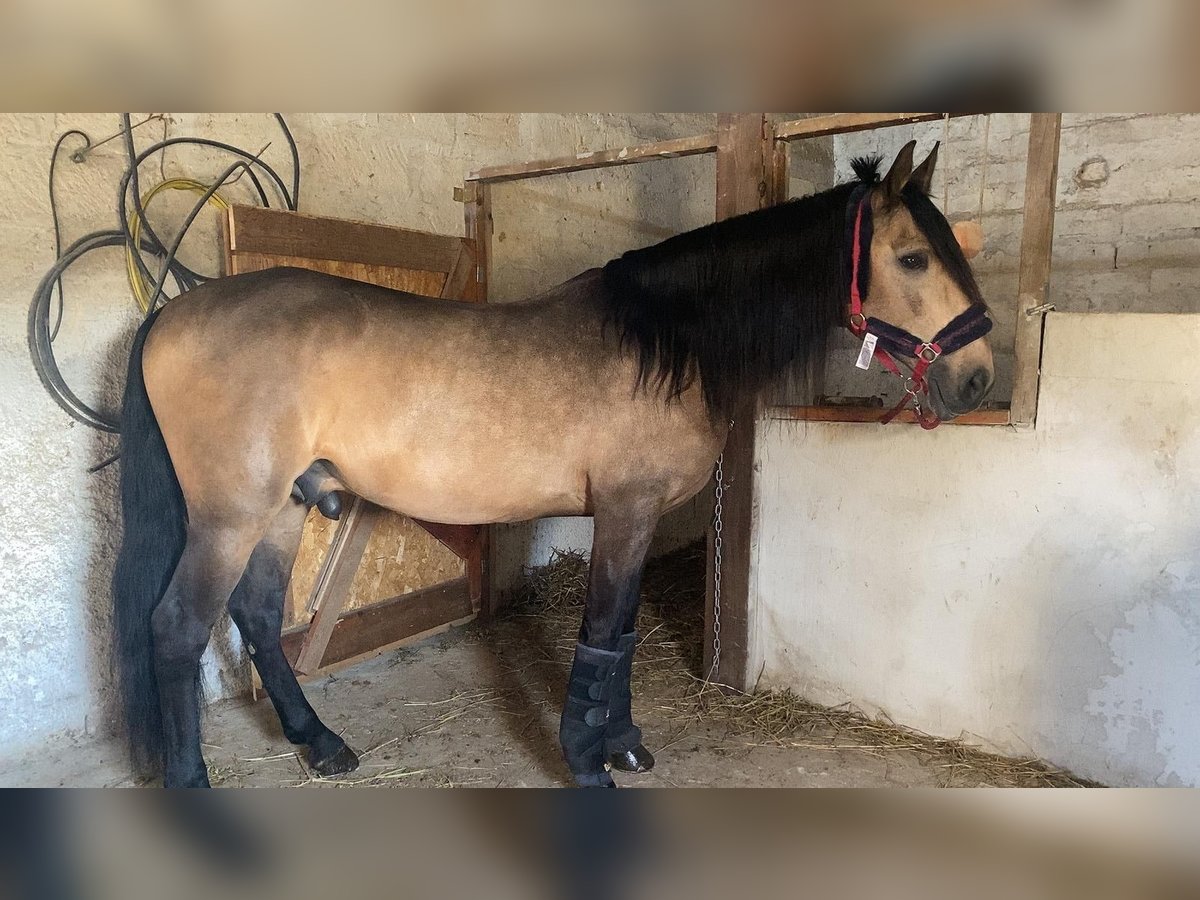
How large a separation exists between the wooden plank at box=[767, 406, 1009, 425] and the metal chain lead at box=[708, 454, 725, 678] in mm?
351

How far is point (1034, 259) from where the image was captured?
6.89 feet

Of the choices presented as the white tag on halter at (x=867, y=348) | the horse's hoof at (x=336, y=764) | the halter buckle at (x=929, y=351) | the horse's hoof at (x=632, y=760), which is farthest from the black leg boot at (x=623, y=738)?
the halter buckle at (x=929, y=351)

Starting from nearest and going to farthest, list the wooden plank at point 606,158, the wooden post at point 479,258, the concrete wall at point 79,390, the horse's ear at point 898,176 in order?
the horse's ear at point 898,176
the concrete wall at point 79,390
the wooden plank at point 606,158
the wooden post at point 479,258

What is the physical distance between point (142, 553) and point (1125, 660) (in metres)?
2.87

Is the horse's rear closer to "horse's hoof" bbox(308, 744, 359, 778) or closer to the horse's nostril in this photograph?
"horse's hoof" bbox(308, 744, 359, 778)

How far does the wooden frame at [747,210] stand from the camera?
2.09m

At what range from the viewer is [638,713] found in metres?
2.71

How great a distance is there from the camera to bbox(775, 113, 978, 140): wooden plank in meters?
2.07

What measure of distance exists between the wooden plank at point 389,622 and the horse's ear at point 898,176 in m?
2.64

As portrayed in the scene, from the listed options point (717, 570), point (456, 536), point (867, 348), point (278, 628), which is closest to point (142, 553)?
point (278, 628)

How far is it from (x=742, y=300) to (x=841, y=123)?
0.74 meters

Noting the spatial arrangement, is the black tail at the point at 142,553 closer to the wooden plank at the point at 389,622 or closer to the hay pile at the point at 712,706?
the wooden plank at the point at 389,622

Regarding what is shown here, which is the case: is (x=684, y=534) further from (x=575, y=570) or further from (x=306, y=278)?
(x=306, y=278)

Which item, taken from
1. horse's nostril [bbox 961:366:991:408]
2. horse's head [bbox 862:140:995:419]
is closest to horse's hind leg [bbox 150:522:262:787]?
horse's head [bbox 862:140:995:419]
